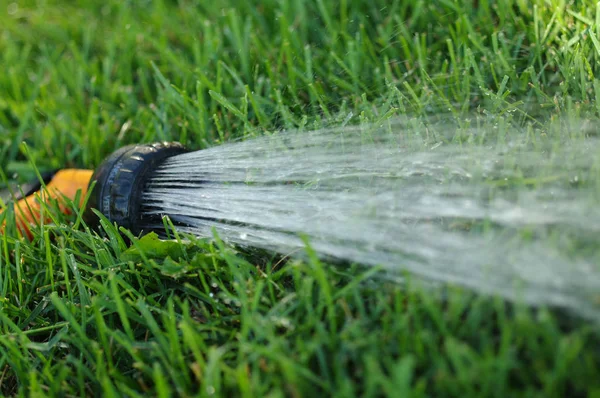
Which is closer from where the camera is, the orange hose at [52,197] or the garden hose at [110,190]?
the garden hose at [110,190]

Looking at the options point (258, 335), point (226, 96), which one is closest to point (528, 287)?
point (258, 335)

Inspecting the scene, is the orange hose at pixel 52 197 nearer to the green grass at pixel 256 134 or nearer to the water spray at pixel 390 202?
the water spray at pixel 390 202

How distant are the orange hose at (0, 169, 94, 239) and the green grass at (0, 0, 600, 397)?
11 centimetres

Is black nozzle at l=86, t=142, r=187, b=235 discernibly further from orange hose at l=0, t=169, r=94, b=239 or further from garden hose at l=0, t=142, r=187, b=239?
orange hose at l=0, t=169, r=94, b=239

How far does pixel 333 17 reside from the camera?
9.96 ft

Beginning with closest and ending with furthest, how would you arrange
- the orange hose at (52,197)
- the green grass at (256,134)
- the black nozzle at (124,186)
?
1. the green grass at (256,134)
2. the black nozzle at (124,186)
3. the orange hose at (52,197)

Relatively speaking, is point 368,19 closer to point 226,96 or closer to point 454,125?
point 226,96

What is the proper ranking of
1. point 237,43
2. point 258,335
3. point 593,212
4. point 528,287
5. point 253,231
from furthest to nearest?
point 237,43 → point 253,231 → point 258,335 → point 593,212 → point 528,287

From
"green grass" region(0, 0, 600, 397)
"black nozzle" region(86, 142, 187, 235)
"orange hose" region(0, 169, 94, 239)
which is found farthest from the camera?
"orange hose" region(0, 169, 94, 239)

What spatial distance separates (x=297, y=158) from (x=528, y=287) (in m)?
0.96

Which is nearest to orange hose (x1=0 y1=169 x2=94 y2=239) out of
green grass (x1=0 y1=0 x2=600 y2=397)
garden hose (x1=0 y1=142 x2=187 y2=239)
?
garden hose (x1=0 y1=142 x2=187 y2=239)

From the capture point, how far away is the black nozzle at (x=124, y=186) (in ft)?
6.94

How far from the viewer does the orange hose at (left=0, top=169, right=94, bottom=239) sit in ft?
7.57

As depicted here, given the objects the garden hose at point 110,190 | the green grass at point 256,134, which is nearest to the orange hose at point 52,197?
the garden hose at point 110,190
